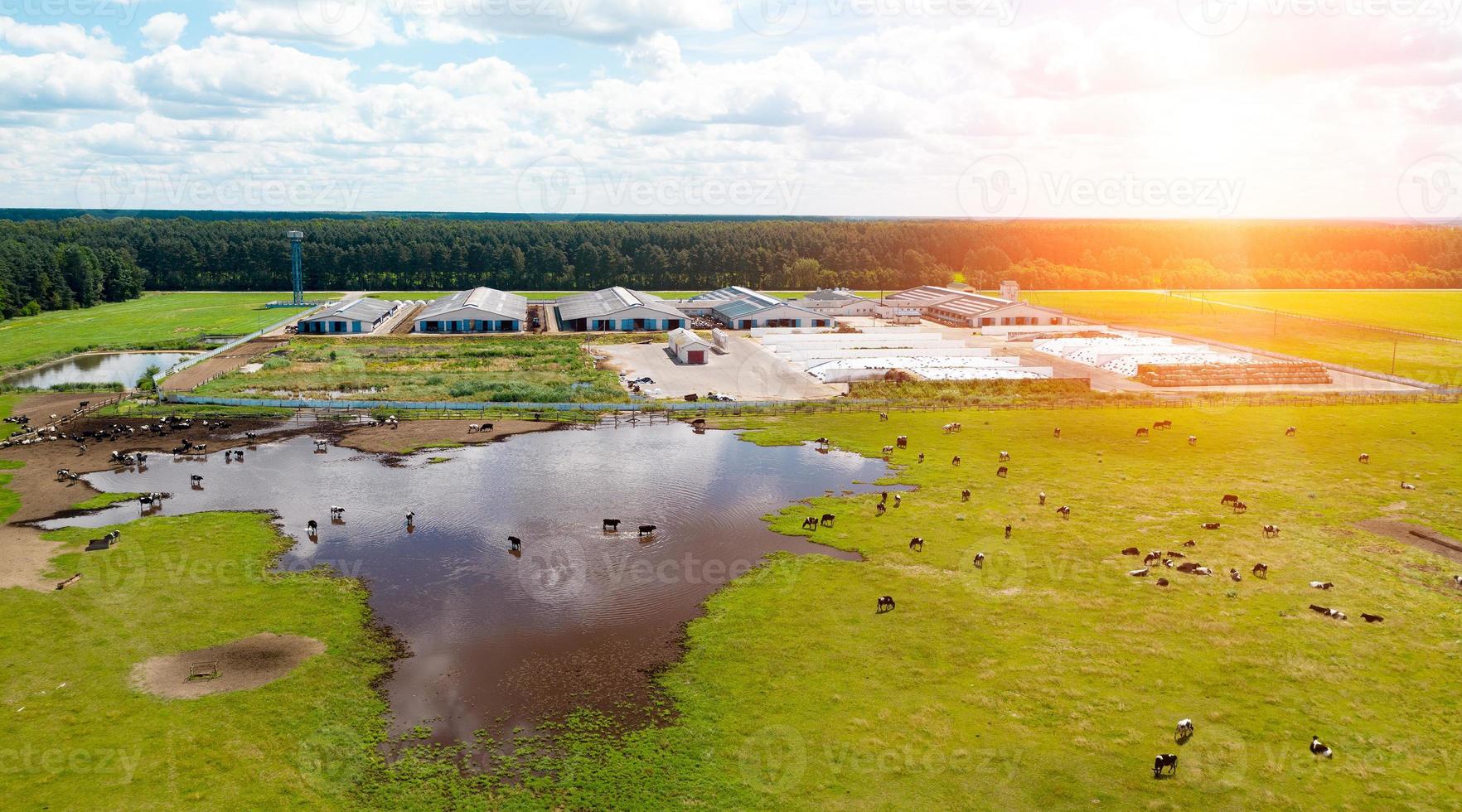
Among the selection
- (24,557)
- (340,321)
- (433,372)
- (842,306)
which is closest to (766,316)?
(842,306)

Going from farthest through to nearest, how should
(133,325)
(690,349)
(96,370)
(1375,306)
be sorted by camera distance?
1. (1375,306)
2. (133,325)
3. (690,349)
4. (96,370)

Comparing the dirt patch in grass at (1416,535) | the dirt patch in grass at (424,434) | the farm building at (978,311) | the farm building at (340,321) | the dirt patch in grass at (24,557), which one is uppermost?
the farm building at (978,311)

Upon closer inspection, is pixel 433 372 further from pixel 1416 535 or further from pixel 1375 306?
pixel 1375 306

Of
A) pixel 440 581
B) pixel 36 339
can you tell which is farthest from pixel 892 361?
pixel 36 339

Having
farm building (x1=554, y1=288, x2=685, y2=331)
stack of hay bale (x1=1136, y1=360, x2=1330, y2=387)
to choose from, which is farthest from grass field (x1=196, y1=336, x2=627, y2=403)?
stack of hay bale (x1=1136, y1=360, x2=1330, y2=387)

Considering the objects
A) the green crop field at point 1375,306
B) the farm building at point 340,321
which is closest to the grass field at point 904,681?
the farm building at point 340,321

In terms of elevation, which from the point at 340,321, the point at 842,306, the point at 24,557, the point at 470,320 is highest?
the point at 842,306

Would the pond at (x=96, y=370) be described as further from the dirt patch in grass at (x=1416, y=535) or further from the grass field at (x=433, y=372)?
the dirt patch in grass at (x=1416, y=535)
